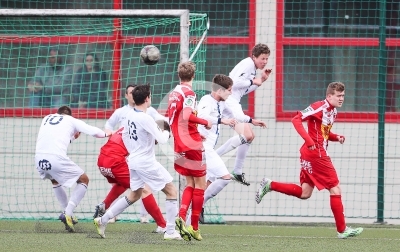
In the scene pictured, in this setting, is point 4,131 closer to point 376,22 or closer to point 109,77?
point 109,77

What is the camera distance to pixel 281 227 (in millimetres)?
11805

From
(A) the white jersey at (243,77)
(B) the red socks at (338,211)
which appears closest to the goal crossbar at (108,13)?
(A) the white jersey at (243,77)

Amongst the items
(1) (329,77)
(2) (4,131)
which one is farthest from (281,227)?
(2) (4,131)

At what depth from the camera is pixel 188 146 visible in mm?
9289

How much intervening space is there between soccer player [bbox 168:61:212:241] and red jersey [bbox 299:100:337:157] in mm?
1293

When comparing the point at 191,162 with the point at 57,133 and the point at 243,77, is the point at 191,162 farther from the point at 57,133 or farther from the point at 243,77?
the point at 243,77

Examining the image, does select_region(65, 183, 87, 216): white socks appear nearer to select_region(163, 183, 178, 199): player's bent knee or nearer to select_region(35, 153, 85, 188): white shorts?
select_region(35, 153, 85, 188): white shorts

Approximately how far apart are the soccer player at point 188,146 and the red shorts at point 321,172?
130 centimetres

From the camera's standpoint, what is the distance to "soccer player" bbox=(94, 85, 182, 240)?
927cm

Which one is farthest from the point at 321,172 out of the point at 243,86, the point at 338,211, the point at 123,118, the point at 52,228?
the point at 52,228

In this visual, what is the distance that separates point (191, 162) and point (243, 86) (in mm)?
2319

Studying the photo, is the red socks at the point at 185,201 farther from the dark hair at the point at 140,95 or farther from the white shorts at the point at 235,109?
the white shorts at the point at 235,109

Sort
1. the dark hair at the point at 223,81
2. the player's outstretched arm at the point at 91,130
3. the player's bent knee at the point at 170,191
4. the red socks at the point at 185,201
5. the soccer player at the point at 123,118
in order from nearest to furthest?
the red socks at the point at 185,201, the player's bent knee at the point at 170,191, the soccer player at the point at 123,118, the dark hair at the point at 223,81, the player's outstretched arm at the point at 91,130

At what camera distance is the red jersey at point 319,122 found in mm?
10047
